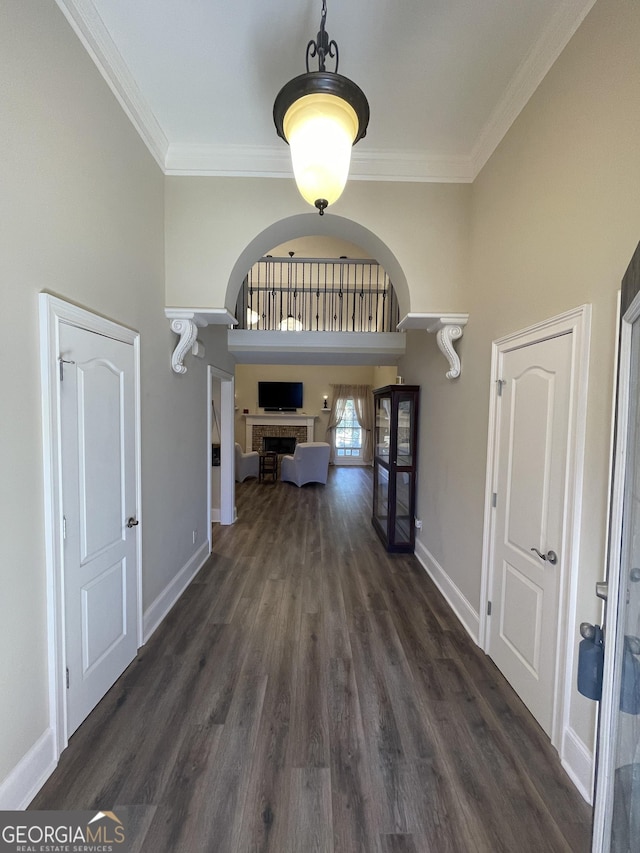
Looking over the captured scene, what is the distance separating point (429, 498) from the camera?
3.77 metres

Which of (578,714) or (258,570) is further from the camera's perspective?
(258,570)

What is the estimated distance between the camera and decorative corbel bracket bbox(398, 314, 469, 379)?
105 inches

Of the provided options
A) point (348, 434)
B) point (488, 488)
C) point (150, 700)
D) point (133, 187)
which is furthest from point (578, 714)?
point (348, 434)

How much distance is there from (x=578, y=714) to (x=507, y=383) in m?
1.69

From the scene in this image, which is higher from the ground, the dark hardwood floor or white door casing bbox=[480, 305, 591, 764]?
white door casing bbox=[480, 305, 591, 764]

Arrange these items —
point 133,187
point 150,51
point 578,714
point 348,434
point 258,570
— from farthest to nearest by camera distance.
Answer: point 348,434 < point 258,570 < point 133,187 < point 150,51 < point 578,714

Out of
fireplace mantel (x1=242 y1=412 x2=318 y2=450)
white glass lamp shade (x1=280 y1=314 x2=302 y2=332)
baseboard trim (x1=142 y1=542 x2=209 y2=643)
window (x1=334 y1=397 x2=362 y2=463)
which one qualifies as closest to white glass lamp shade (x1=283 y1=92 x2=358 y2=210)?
baseboard trim (x1=142 y1=542 x2=209 y2=643)

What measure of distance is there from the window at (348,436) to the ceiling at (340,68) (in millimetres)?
8873

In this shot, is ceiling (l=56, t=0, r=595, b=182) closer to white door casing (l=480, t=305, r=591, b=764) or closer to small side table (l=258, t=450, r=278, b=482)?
white door casing (l=480, t=305, r=591, b=764)

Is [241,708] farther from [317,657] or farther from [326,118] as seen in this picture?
[326,118]

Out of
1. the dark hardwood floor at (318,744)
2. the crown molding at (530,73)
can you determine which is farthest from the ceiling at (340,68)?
the dark hardwood floor at (318,744)

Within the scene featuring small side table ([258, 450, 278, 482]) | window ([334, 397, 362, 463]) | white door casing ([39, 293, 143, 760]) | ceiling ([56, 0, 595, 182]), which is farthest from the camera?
window ([334, 397, 362, 463])

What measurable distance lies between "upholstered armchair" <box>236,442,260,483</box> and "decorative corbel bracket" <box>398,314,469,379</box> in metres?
5.58

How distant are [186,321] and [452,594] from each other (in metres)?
3.09
